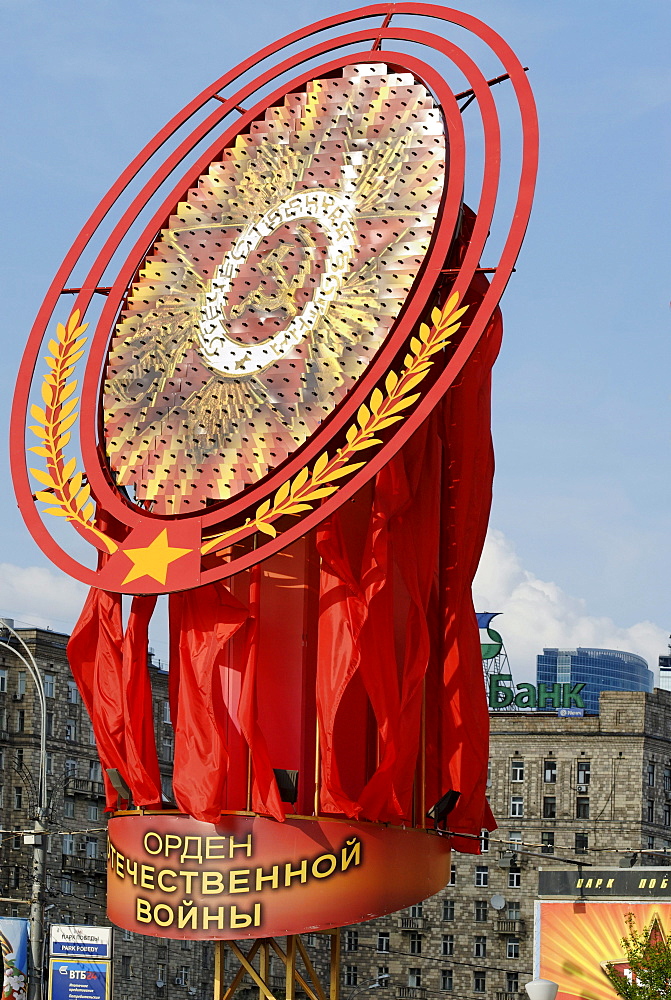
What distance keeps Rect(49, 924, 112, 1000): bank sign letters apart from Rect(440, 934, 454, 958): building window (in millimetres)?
71813

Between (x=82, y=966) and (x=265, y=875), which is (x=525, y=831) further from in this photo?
(x=265, y=875)

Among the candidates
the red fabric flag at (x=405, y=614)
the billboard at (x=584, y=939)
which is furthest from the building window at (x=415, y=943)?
the red fabric flag at (x=405, y=614)

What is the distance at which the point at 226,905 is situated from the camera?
132 ft

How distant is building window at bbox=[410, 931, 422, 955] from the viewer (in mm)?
119938

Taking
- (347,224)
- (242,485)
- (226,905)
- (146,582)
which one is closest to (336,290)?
(347,224)

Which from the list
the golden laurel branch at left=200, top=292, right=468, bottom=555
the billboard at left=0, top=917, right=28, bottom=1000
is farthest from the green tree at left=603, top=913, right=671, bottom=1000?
the golden laurel branch at left=200, top=292, right=468, bottom=555

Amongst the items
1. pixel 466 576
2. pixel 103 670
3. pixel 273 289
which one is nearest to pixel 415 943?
pixel 466 576

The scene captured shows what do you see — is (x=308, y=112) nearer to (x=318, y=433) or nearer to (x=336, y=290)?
(x=336, y=290)

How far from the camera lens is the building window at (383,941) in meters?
120

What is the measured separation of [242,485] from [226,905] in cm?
876

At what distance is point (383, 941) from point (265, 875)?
3262 inches

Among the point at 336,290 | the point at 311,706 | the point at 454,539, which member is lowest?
the point at 311,706

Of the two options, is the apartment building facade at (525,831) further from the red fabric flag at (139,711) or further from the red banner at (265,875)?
the red banner at (265,875)

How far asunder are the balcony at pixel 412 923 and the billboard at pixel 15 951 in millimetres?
71466
